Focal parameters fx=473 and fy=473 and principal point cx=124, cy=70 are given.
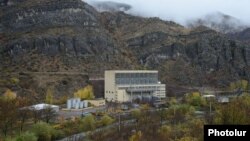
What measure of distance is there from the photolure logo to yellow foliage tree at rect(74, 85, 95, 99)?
261 feet

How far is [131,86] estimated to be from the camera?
10575 centimetres

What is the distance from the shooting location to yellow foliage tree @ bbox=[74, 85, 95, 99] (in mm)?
98688

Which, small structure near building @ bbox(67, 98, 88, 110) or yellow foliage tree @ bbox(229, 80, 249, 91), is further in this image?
yellow foliage tree @ bbox(229, 80, 249, 91)

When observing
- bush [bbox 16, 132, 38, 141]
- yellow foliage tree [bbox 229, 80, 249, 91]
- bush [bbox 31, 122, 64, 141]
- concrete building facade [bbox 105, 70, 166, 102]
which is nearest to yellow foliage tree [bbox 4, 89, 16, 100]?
concrete building facade [bbox 105, 70, 166, 102]

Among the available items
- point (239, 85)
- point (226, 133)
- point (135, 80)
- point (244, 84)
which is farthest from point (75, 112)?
point (226, 133)

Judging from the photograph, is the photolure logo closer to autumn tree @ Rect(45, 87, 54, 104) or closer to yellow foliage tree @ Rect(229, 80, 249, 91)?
autumn tree @ Rect(45, 87, 54, 104)

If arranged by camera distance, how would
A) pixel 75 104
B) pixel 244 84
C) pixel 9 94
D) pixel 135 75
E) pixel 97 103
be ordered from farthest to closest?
1. pixel 244 84
2. pixel 135 75
3. pixel 97 103
4. pixel 9 94
5. pixel 75 104

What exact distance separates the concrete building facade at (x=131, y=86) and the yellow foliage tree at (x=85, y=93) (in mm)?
4118

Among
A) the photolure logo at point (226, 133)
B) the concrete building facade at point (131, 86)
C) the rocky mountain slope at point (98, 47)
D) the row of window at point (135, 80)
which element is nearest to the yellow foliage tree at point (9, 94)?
the rocky mountain slope at point (98, 47)

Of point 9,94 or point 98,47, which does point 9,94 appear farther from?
point 98,47

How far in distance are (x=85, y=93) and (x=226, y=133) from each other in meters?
81.9

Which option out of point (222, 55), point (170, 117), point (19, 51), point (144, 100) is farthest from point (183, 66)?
point (170, 117)

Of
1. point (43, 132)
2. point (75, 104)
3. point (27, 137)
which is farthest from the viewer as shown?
point (75, 104)

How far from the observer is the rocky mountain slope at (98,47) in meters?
122
